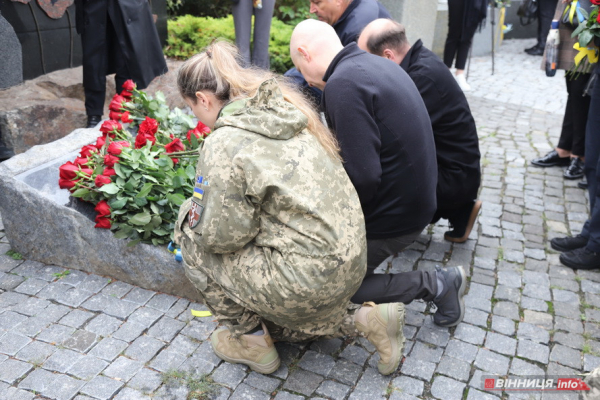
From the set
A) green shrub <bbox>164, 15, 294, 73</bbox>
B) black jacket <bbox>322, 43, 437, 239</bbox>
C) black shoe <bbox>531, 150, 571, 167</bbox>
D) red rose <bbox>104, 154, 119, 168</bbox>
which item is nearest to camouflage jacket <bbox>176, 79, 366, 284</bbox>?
black jacket <bbox>322, 43, 437, 239</bbox>

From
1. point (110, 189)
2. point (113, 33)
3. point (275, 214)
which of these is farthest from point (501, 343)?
point (113, 33)

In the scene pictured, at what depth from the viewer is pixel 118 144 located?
317cm

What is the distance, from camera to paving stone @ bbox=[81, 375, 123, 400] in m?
2.47

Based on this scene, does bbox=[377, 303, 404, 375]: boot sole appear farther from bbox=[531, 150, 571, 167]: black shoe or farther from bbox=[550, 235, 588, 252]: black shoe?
bbox=[531, 150, 571, 167]: black shoe

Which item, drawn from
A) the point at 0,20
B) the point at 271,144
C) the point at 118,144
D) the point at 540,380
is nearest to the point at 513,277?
the point at 540,380

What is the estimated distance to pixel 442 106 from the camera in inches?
129

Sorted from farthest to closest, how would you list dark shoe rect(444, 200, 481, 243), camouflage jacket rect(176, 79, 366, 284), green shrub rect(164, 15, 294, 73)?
1. green shrub rect(164, 15, 294, 73)
2. dark shoe rect(444, 200, 481, 243)
3. camouflage jacket rect(176, 79, 366, 284)

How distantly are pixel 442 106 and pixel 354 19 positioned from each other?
1.09 metres

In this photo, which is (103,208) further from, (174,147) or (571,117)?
(571,117)

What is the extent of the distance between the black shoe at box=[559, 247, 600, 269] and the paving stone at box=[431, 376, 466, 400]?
1467 millimetres

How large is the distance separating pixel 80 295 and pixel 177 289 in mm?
533

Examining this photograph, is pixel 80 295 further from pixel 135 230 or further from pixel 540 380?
pixel 540 380

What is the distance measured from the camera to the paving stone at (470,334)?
293 cm

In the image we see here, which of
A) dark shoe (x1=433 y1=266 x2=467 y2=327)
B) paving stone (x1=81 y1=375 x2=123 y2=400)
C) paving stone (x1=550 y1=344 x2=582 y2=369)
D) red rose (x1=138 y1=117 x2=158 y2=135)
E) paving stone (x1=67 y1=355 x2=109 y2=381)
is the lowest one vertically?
paving stone (x1=550 y1=344 x2=582 y2=369)
